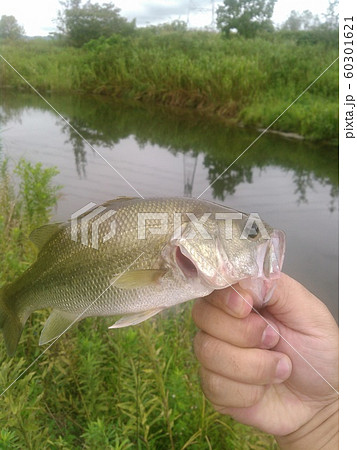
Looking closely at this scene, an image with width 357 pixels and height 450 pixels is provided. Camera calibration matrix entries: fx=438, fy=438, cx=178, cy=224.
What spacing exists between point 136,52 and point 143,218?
7328 millimetres

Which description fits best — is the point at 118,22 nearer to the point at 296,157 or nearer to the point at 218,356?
the point at 296,157

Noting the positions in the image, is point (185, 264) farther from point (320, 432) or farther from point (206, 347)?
point (320, 432)

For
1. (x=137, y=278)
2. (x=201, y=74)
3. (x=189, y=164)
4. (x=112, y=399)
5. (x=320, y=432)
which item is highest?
(x=201, y=74)

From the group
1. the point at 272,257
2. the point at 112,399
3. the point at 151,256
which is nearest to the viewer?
the point at 272,257

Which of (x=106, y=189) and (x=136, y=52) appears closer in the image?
(x=106, y=189)

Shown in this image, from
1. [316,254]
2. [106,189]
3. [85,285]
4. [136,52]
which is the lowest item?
[316,254]

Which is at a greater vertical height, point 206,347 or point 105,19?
point 105,19

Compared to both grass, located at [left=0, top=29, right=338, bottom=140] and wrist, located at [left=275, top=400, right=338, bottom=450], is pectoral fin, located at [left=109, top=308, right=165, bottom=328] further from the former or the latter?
grass, located at [left=0, top=29, right=338, bottom=140]

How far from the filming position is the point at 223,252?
1.03 meters

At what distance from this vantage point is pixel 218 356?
125cm

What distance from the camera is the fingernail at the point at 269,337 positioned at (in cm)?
124

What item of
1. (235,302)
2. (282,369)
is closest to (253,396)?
(282,369)

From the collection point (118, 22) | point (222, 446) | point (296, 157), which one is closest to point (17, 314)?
point (222, 446)

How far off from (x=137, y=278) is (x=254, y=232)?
0.29 m
